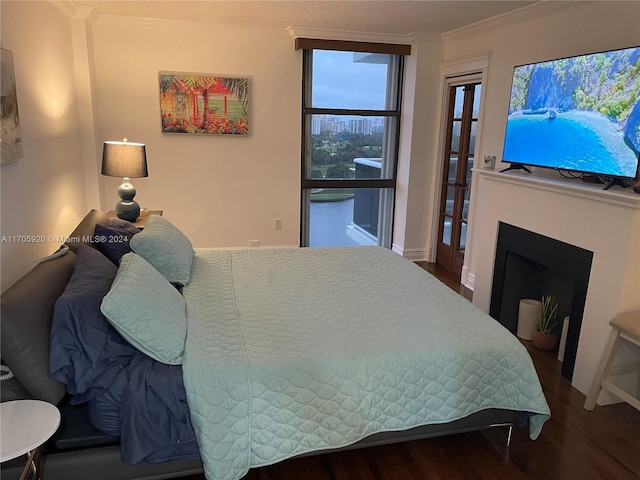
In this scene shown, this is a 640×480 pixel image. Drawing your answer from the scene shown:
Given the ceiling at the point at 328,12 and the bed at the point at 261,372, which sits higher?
the ceiling at the point at 328,12

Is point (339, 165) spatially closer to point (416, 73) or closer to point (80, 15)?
point (416, 73)

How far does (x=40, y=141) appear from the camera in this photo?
297 centimetres

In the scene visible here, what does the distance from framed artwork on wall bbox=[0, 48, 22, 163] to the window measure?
9.54 feet

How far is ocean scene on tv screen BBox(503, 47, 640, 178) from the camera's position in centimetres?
254

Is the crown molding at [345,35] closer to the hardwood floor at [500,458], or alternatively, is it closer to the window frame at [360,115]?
the window frame at [360,115]

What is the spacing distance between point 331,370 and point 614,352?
168 cm

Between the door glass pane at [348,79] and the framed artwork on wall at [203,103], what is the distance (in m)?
0.79

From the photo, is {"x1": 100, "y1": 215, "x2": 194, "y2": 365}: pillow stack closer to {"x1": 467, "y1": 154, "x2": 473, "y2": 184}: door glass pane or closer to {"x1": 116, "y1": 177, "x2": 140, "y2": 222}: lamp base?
{"x1": 116, "y1": 177, "x2": 140, "y2": 222}: lamp base

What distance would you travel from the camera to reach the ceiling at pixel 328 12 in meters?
3.62

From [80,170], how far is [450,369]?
3578 millimetres

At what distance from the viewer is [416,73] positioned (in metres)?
4.77

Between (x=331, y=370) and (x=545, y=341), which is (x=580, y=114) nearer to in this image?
(x=545, y=341)

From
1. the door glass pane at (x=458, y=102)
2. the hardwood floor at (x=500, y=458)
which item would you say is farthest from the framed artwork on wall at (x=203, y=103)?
the hardwood floor at (x=500, y=458)

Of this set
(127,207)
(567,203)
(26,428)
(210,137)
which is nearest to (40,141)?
(127,207)
